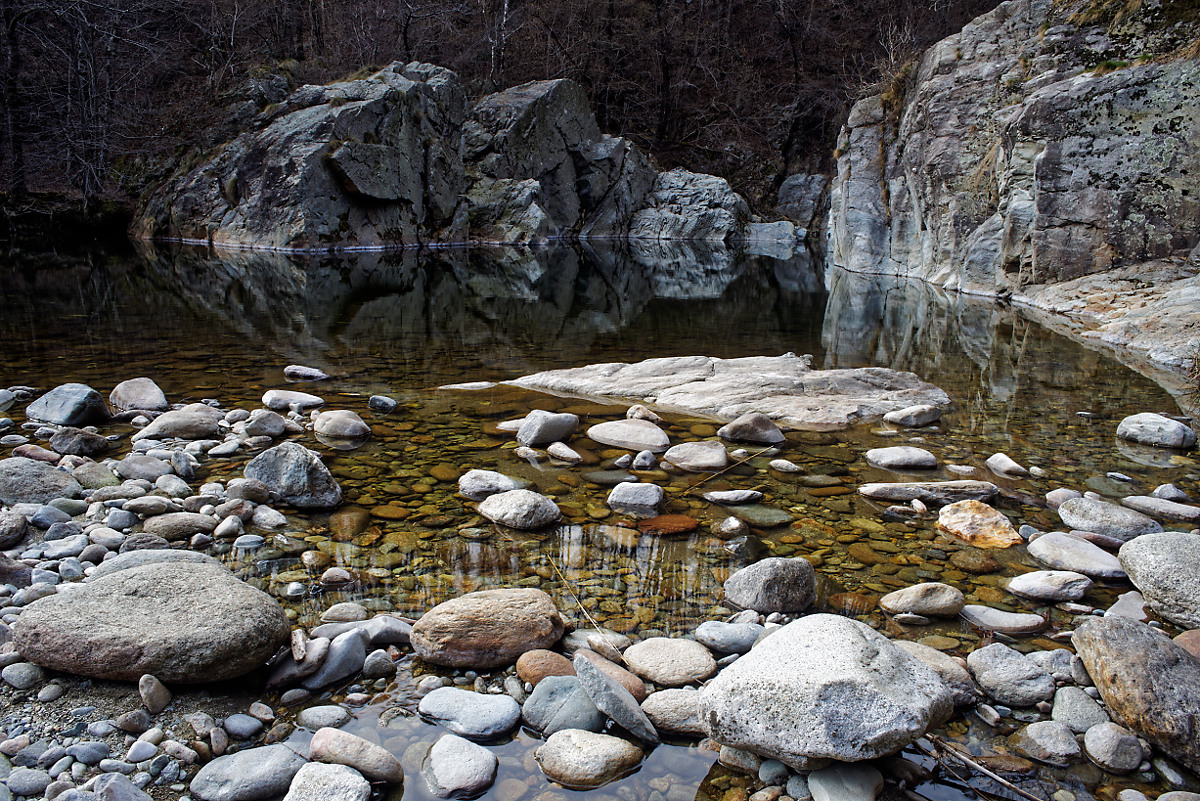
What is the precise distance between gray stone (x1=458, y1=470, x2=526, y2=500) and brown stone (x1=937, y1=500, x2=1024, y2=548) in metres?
2.22

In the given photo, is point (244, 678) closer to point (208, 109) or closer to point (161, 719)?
point (161, 719)

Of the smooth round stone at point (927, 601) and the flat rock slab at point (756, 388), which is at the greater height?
the flat rock slab at point (756, 388)

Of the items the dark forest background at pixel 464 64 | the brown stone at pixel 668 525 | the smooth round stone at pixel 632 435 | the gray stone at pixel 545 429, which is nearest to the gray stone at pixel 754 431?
the smooth round stone at pixel 632 435

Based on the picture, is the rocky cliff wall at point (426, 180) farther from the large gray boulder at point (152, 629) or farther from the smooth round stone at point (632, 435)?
the large gray boulder at point (152, 629)

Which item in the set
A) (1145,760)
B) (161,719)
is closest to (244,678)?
(161,719)

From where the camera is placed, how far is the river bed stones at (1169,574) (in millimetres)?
2711

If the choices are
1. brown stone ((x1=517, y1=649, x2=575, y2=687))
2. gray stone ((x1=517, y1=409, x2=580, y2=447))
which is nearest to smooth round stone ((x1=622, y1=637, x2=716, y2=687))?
brown stone ((x1=517, y1=649, x2=575, y2=687))

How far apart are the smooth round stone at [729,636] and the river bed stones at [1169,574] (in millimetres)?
1537

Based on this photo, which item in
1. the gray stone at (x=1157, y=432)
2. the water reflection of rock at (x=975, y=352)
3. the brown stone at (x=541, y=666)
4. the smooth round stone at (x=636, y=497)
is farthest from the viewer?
the water reflection of rock at (x=975, y=352)

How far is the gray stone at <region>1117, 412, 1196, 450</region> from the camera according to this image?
16.3 ft

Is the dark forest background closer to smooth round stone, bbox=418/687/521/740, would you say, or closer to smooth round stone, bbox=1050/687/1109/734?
smooth round stone, bbox=1050/687/1109/734

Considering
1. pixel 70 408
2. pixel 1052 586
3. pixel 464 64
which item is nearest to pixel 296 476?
pixel 70 408

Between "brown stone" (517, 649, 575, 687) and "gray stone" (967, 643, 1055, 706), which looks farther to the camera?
"brown stone" (517, 649, 575, 687)

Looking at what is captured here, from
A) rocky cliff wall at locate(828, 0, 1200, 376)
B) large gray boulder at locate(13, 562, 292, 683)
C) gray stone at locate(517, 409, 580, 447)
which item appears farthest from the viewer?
rocky cliff wall at locate(828, 0, 1200, 376)
